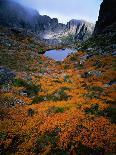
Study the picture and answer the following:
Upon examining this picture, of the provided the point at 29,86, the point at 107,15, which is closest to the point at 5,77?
the point at 29,86

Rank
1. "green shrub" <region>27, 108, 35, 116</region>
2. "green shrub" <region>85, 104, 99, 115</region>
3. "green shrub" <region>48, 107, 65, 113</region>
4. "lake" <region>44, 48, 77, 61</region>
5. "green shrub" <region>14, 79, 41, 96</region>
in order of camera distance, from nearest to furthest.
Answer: "green shrub" <region>85, 104, 99, 115</region> < "green shrub" <region>27, 108, 35, 116</region> < "green shrub" <region>48, 107, 65, 113</region> < "green shrub" <region>14, 79, 41, 96</region> < "lake" <region>44, 48, 77, 61</region>

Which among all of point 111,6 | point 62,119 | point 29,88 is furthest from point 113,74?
point 111,6

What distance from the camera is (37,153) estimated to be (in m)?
16.6

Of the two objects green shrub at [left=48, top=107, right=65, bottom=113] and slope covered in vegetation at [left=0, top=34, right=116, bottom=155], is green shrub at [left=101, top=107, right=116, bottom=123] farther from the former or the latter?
green shrub at [left=48, top=107, right=65, bottom=113]

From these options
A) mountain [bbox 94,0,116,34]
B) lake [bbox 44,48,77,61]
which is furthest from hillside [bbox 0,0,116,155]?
mountain [bbox 94,0,116,34]

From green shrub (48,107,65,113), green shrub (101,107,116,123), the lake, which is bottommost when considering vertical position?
the lake

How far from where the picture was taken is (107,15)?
108m

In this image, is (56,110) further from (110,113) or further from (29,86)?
(29,86)

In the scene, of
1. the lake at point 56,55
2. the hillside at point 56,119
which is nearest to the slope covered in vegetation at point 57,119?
the hillside at point 56,119

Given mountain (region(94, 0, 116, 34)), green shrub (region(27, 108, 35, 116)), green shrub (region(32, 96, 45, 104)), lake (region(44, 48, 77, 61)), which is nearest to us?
green shrub (region(27, 108, 35, 116))

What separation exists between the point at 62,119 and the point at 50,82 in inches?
566

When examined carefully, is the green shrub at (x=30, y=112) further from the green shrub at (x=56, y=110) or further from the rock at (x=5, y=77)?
the rock at (x=5, y=77)

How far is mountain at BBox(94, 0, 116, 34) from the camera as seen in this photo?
343ft

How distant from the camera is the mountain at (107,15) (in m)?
105
